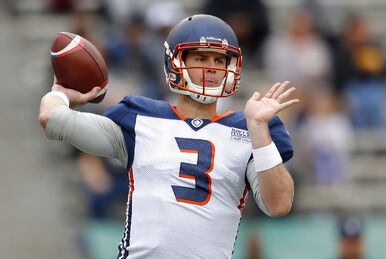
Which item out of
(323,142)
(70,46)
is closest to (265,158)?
(70,46)

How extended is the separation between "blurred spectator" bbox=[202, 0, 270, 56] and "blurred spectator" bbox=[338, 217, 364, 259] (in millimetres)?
3159

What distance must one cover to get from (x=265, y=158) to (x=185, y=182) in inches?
16.6

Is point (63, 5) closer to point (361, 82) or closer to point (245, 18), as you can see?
point (245, 18)

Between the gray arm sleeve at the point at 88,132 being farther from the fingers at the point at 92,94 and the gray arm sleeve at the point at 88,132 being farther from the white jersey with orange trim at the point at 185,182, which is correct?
the fingers at the point at 92,94

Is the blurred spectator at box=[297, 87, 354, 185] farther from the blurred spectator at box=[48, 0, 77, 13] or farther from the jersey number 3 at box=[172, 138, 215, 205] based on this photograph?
the jersey number 3 at box=[172, 138, 215, 205]

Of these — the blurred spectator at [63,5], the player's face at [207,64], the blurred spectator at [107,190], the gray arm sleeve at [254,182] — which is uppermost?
the player's face at [207,64]

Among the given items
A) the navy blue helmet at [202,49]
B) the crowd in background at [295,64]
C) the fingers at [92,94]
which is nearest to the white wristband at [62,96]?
the fingers at [92,94]

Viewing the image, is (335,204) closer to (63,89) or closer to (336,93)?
(336,93)

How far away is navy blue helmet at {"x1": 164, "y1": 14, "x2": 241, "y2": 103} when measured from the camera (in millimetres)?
4199

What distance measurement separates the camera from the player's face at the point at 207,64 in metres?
4.20

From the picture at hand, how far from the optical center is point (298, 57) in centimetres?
967

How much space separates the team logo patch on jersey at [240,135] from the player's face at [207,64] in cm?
24

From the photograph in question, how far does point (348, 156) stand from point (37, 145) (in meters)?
3.35

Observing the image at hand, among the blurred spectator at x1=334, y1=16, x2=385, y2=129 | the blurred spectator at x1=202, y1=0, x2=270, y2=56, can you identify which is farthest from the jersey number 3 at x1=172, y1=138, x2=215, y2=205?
the blurred spectator at x1=334, y1=16, x2=385, y2=129
